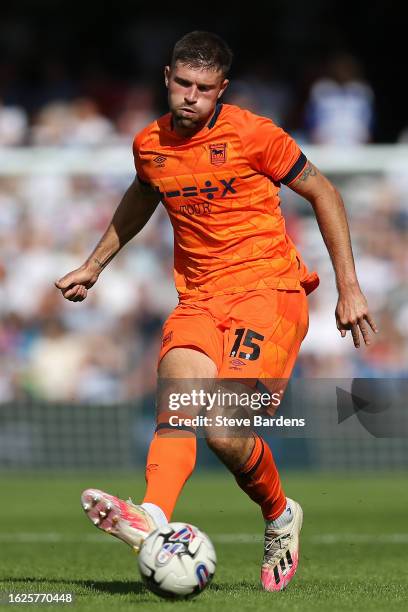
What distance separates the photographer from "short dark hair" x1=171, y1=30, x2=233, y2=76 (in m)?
5.71

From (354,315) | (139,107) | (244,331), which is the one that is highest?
(354,315)

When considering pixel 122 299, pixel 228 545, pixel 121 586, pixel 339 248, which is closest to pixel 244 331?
pixel 339 248

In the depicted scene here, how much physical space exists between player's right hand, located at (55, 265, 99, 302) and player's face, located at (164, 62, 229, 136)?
Result: 96 cm

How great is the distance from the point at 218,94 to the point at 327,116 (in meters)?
9.61

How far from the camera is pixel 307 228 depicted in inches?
518

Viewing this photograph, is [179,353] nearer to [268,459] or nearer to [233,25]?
[268,459]

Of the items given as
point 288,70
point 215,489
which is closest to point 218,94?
point 215,489

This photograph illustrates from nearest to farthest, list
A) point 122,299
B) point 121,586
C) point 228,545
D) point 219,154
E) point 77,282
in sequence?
point 219,154 → point 121,586 → point 77,282 → point 228,545 → point 122,299

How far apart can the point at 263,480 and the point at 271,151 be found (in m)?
1.54

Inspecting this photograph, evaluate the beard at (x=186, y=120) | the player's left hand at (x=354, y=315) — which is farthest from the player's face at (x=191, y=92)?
the player's left hand at (x=354, y=315)

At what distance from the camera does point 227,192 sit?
5875 mm

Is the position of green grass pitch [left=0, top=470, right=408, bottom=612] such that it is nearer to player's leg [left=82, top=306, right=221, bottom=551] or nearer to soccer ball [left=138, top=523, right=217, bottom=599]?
soccer ball [left=138, top=523, right=217, bottom=599]

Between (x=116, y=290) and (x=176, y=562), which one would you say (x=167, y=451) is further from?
(x=116, y=290)

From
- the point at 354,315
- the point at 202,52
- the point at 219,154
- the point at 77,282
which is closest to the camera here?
the point at 354,315
